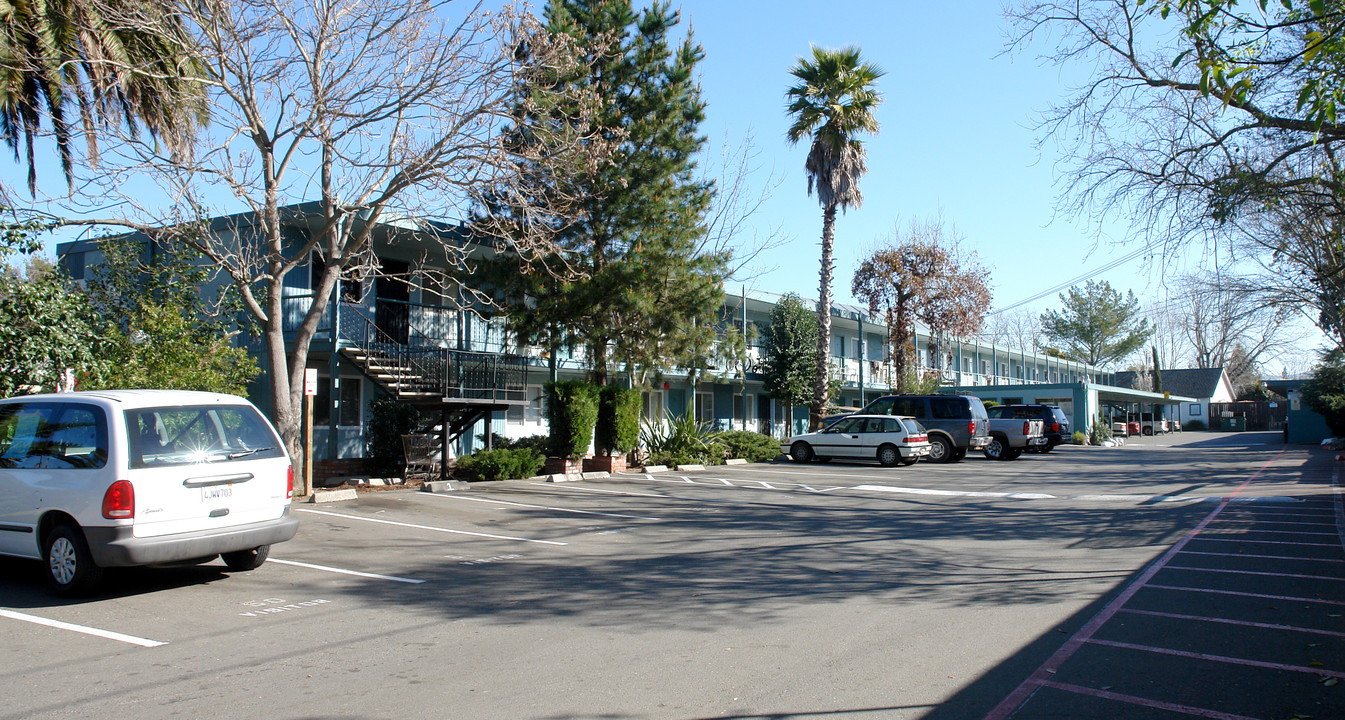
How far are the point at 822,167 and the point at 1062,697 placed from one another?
25972mm

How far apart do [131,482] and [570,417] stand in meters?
12.6

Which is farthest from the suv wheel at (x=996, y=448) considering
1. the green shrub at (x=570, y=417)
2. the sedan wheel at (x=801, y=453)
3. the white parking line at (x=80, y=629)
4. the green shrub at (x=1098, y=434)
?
the white parking line at (x=80, y=629)

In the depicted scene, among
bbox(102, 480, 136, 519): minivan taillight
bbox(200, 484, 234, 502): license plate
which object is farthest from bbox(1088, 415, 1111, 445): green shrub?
bbox(102, 480, 136, 519): minivan taillight

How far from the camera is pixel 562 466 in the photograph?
65.1ft

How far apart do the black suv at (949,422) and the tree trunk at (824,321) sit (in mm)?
1674

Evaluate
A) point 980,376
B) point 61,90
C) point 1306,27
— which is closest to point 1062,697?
point 1306,27

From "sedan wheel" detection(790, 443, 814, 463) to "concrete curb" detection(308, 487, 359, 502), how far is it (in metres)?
Answer: 15.3

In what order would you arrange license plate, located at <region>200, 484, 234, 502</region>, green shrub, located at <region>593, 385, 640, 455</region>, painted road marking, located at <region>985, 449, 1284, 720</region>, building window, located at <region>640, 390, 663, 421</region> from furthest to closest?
building window, located at <region>640, 390, 663, 421</region> < green shrub, located at <region>593, 385, 640, 455</region> < license plate, located at <region>200, 484, 234, 502</region> < painted road marking, located at <region>985, 449, 1284, 720</region>

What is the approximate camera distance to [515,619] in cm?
711

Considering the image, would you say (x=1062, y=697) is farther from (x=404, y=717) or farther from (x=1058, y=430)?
(x=1058, y=430)

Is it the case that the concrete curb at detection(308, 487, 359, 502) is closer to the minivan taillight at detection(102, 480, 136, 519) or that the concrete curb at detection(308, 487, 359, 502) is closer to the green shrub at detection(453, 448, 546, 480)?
the green shrub at detection(453, 448, 546, 480)

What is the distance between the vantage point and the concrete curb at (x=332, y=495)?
1450 centimetres

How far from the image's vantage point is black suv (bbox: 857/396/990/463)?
27.8 meters

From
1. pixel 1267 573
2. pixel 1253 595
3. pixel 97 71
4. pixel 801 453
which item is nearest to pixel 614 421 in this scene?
pixel 801 453
